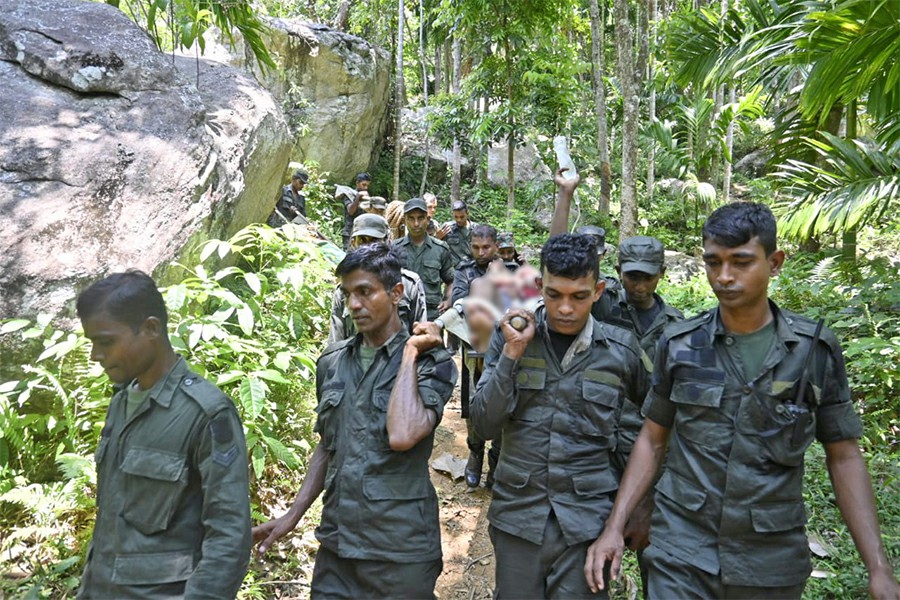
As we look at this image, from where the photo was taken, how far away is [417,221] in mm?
6223

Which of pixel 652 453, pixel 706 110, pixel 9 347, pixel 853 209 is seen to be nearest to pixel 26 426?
pixel 9 347

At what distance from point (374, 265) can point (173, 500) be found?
1137mm

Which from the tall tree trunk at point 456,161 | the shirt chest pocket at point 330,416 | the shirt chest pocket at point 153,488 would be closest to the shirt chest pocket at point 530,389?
the shirt chest pocket at point 330,416

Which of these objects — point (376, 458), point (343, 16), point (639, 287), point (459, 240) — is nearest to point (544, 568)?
point (376, 458)

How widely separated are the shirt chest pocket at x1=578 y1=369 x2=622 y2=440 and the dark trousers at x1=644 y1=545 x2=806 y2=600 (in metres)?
0.48

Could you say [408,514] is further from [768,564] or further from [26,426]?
[26,426]

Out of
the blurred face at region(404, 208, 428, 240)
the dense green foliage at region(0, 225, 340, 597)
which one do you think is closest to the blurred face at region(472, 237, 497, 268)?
the blurred face at region(404, 208, 428, 240)

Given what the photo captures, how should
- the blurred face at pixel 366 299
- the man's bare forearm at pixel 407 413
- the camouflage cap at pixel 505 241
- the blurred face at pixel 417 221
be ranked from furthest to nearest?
the blurred face at pixel 417 221, the camouflage cap at pixel 505 241, the blurred face at pixel 366 299, the man's bare forearm at pixel 407 413

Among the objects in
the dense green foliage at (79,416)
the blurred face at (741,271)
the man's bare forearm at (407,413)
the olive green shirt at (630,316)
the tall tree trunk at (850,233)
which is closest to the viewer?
the blurred face at (741,271)

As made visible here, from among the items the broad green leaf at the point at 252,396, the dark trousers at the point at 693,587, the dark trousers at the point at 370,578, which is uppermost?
the dark trousers at the point at 693,587

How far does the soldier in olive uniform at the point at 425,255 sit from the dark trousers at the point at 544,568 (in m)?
3.87

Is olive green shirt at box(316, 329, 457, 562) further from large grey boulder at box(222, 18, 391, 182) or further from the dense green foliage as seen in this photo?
large grey boulder at box(222, 18, 391, 182)

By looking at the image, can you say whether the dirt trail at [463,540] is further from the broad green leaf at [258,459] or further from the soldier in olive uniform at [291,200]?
the soldier in olive uniform at [291,200]

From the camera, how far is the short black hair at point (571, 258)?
240 cm
